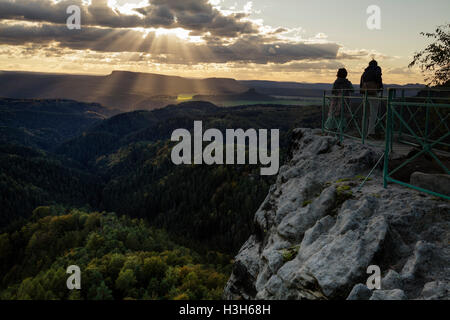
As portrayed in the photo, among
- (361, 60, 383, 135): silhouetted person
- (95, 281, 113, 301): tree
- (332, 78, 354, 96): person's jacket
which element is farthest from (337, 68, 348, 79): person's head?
(95, 281, 113, 301): tree

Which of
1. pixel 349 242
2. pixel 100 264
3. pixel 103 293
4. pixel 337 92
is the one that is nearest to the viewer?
pixel 349 242

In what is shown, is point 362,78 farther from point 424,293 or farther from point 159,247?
point 159,247

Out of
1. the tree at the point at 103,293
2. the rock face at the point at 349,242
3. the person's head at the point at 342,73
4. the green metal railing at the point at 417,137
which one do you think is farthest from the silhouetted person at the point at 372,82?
the tree at the point at 103,293

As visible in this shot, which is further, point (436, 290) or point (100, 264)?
point (100, 264)

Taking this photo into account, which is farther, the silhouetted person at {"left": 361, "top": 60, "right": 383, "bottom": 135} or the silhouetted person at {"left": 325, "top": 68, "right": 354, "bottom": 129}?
the silhouetted person at {"left": 325, "top": 68, "right": 354, "bottom": 129}

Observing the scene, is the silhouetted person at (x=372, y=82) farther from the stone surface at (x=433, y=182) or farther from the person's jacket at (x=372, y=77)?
the stone surface at (x=433, y=182)

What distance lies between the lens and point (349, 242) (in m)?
9.18

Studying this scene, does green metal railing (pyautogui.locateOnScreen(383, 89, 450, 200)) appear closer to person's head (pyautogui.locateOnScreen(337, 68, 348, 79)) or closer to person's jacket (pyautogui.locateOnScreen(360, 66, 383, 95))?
person's jacket (pyautogui.locateOnScreen(360, 66, 383, 95))

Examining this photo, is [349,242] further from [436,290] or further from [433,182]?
[433,182]

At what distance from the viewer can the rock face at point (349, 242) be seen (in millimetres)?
7809

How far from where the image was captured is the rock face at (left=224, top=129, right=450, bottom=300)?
781 centimetres

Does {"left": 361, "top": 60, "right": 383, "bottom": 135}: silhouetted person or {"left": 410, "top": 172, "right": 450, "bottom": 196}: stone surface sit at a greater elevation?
{"left": 361, "top": 60, "right": 383, "bottom": 135}: silhouetted person

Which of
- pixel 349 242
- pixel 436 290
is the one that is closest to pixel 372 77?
pixel 349 242

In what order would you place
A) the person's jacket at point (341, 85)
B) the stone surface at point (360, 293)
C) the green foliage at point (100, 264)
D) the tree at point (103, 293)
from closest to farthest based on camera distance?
the stone surface at point (360, 293), the person's jacket at point (341, 85), the tree at point (103, 293), the green foliage at point (100, 264)
